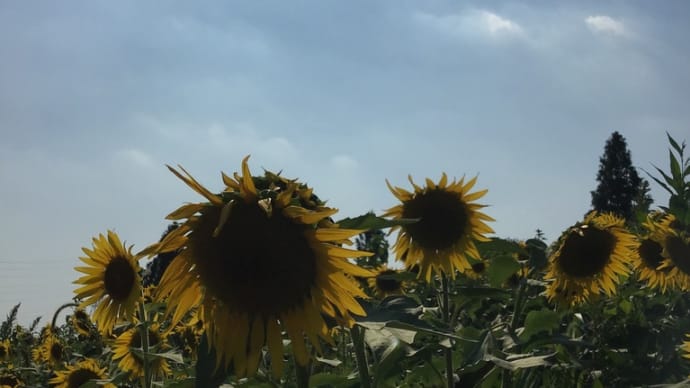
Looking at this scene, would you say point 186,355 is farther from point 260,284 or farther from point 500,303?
point 260,284

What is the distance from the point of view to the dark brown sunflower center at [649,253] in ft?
13.4

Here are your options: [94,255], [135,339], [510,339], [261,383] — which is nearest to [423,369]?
[510,339]

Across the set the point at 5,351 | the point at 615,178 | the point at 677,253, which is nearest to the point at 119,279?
the point at 677,253

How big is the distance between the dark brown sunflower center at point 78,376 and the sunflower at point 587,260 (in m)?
3.00

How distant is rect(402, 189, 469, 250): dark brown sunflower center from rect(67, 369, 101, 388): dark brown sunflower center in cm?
247

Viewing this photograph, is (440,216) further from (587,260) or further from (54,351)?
(54,351)

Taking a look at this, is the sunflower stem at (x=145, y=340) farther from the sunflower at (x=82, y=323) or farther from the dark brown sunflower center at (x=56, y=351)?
the dark brown sunflower center at (x=56, y=351)

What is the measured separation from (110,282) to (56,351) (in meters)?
4.30

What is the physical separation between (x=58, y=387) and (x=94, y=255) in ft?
5.36

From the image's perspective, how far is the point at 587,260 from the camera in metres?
3.68

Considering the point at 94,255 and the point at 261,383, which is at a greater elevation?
the point at 94,255

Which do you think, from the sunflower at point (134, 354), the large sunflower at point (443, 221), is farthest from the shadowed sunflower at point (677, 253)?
the sunflower at point (134, 354)

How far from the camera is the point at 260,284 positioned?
1.61 m

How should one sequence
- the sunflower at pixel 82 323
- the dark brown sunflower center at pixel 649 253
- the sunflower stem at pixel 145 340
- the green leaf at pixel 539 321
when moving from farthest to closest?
the sunflower at pixel 82 323 → the dark brown sunflower center at pixel 649 253 → the sunflower stem at pixel 145 340 → the green leaf at pixel 539 321
